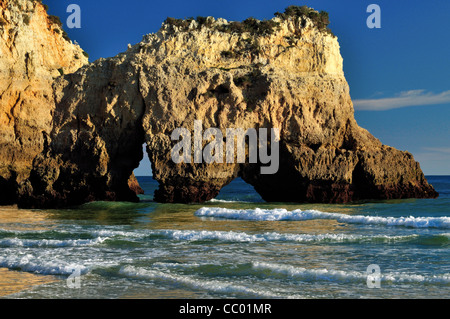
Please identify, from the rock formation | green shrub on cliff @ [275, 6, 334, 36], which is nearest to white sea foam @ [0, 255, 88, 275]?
the rock formation

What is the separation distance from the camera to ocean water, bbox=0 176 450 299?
27.5 ft

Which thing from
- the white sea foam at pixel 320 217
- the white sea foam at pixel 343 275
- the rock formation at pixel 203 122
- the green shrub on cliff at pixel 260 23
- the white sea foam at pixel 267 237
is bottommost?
the white sea foam at pixel 343 275

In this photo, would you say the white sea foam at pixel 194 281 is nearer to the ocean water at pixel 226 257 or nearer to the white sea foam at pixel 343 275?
the ocean water at pixel 226 257

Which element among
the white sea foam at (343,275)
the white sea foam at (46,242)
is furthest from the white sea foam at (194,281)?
the white sea foam at (46,242)

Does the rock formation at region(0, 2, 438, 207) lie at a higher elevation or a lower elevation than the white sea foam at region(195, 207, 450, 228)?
higher

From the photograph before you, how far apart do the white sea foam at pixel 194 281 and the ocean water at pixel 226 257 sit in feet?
0.06

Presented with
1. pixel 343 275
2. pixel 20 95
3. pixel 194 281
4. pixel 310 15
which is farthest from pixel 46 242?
pixel 310 15

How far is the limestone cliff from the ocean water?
805 cm

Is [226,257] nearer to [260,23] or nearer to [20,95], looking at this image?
[20,95]

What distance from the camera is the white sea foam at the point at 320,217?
638 inches

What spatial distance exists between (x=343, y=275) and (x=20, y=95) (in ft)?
71.4

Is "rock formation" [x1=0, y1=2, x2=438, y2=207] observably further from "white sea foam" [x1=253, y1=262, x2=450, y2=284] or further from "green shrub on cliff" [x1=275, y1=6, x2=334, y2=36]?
"white sea foam" [x1=253, y1=262, x2=450, y2=284]
